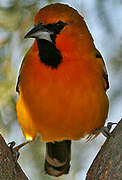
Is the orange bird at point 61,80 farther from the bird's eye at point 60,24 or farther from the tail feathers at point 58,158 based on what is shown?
the tail feathers at point 58,158

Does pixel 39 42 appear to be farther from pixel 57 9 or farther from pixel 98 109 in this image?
pixel 98 109

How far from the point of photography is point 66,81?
4.26 metres

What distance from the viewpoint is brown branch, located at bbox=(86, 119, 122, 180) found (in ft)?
10.7

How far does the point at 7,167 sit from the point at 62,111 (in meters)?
1.03

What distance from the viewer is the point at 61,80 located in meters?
4.25

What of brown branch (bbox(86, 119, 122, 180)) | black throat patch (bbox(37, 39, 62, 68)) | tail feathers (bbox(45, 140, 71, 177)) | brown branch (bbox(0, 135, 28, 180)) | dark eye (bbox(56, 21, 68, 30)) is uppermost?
dark eye (bbox(56, 21, 68, 30))

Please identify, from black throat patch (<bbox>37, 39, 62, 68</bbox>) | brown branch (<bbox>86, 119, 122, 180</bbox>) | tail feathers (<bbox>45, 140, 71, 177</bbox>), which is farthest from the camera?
tail feathers (<bbox>45, 140, 71, 177</bbox>)

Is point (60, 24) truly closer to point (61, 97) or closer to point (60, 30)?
point (60, 30)

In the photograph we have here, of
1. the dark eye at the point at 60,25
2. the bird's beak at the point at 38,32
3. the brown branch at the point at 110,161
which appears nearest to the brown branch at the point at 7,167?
the brown branch at the point at 110,161

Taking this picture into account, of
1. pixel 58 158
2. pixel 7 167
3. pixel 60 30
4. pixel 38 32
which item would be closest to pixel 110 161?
pixel 7 167

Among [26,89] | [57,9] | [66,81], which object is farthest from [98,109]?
[57,9]

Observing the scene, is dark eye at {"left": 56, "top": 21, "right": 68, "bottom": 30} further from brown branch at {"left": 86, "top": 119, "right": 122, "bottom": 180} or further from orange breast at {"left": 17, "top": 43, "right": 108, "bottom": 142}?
brown branch at {"left": 86, "top": 119, "right": 122, "bottom": 180}

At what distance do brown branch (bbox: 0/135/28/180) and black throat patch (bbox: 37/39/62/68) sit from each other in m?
1.06

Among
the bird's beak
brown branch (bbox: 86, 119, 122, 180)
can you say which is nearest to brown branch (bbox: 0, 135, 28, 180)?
brown branch (bbox: 86, 119, 122, 180)
